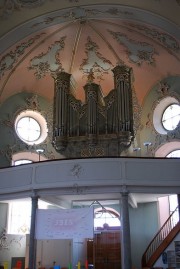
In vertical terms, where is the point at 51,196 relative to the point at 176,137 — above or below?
below

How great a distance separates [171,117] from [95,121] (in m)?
3.36

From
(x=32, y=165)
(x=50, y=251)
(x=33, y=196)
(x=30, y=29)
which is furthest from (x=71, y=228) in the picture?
(x=30, y=29)

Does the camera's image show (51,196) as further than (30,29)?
No

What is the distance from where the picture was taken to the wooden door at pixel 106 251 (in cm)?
1437

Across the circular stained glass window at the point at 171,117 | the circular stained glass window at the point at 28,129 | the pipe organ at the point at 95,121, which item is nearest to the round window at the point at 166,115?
the circular stained glass window at the point at 171,117

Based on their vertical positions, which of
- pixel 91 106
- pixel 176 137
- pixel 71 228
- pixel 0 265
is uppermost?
pixel 91 106

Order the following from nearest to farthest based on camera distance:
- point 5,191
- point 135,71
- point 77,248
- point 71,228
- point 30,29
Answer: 1. point 71,228
2. point 5,191
3. point 30,29
4. point 77,248
5. point 135,71

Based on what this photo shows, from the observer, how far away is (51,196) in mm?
11906

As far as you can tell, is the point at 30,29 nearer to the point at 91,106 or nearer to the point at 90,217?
the point at 91,106

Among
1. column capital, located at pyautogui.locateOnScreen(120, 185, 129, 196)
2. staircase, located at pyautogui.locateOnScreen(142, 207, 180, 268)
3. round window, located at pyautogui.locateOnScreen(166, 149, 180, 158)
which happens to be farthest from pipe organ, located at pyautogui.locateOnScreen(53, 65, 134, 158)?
staircase, located at pyautogui.locateOnScreen(142, 207, 180, 268)

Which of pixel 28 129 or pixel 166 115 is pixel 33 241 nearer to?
pixel 28 129

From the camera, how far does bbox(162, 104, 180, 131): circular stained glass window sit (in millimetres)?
14625

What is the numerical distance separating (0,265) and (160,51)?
31.5ft

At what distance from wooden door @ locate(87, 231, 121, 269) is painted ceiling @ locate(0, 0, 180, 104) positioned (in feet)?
18.5
